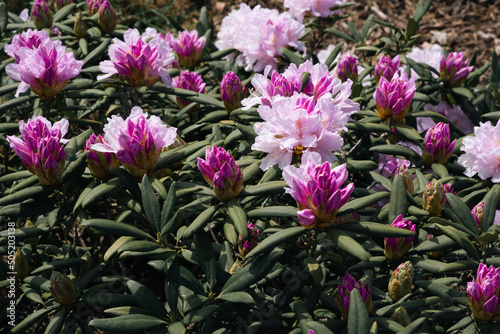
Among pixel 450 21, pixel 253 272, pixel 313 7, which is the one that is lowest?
pixel 450 21

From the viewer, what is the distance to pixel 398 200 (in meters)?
1.58

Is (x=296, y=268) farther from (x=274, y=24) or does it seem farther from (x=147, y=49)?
(x=274, y=24)

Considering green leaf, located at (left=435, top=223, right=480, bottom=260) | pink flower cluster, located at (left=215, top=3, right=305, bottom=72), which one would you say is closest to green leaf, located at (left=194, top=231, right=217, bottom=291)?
green leaf, located at (left=435, top=223, right=480, bottom=260)

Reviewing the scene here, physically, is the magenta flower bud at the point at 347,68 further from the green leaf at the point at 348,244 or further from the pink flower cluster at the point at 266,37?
the green leaf at the point at 348,244

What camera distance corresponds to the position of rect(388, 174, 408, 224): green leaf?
158 cm

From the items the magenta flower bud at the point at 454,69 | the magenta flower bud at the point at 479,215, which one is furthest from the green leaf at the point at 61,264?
the magenta flower bud at the point at 454,69

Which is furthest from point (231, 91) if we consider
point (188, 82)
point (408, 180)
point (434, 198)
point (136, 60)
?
point (434, 198)

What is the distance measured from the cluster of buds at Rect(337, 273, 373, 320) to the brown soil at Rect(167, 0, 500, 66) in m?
2.93

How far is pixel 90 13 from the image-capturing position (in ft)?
8.50

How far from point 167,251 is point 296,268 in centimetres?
50

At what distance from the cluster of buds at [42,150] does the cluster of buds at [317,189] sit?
72 cm

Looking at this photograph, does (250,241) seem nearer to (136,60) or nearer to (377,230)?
(377,230)

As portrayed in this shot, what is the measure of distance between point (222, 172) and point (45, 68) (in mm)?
837

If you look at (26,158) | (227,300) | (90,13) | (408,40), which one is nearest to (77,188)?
(26,158)
